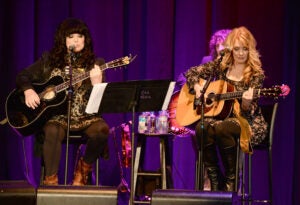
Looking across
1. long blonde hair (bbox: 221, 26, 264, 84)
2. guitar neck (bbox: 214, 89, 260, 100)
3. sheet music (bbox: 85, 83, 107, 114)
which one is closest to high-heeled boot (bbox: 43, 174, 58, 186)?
sheet music (bbox: 85, 83, 107, 114)

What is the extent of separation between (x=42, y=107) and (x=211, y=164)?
1515 millimetres

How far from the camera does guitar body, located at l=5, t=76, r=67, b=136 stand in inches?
199

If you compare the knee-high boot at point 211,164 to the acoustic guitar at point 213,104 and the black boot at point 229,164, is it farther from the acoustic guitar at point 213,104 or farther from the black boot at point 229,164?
the acoustic guitar at point 213,104

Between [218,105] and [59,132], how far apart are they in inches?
53.7

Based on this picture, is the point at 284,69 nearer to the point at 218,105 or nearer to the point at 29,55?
the point at 218,105

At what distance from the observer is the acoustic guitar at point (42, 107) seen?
5047 mm

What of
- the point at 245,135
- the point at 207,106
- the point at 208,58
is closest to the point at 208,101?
the point at 207,106

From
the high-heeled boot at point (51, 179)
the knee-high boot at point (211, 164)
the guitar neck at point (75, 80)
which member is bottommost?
the high-heeled boot at point (51, 179)

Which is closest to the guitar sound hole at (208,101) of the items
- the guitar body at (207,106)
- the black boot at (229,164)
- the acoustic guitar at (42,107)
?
the guitar body at (207,106)

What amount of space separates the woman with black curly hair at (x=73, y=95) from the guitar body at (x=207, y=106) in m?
0.73

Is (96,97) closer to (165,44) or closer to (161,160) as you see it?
(161,160)

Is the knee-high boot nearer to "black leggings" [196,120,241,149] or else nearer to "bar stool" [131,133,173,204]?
"black leggings" [196,120,241,149]

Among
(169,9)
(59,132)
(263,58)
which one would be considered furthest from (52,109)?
(263,58)

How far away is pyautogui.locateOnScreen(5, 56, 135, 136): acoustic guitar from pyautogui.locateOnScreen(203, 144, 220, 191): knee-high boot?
1.04 metres
